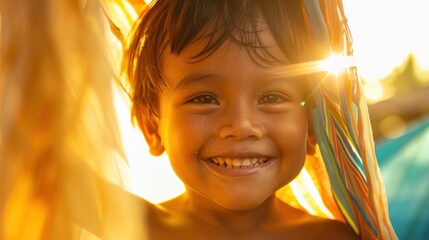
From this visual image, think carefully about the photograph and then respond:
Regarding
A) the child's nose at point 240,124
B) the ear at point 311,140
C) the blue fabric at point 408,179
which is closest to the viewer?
the child's nose at point 240,124

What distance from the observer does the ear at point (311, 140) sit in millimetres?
1521

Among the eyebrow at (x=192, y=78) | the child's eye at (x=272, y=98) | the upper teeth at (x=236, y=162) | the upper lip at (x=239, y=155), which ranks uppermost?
the eyebrow at (x=192, y=78)

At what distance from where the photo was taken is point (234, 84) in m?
1.37

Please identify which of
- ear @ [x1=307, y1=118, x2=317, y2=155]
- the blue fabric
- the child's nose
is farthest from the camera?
the blue fabric

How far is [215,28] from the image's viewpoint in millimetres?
1380

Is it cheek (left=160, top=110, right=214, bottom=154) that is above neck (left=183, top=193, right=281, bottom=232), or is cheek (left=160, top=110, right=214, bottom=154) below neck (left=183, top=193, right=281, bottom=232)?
above

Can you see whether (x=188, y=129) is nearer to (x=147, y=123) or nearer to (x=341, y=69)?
(x=147, y=123)

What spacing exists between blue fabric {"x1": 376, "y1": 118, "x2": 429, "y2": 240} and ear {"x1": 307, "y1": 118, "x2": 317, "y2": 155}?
0.25 m

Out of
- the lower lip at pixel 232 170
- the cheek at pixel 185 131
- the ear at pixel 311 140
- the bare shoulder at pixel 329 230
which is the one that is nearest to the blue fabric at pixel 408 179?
the bare shoulder at pixel 329 230

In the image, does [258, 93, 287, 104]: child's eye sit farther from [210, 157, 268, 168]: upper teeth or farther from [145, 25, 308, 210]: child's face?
[210, 157, 268, 168]: upper teeth

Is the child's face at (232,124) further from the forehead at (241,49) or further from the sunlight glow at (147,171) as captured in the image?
the sunlight glow at (147,171)

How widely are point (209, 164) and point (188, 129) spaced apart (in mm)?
77

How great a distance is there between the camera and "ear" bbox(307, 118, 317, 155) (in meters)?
1.52

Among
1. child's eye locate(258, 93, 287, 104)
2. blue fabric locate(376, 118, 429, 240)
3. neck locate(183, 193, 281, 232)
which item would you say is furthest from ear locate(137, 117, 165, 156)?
blue fabric locate(376, 118, 429, 240)
